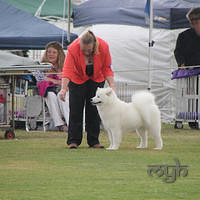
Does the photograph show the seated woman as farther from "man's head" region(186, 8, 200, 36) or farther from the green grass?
"man's head" region(186, 8, 200, 36)

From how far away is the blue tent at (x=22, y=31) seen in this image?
11469 mm

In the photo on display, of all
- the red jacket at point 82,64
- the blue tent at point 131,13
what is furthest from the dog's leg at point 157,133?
the blue tent at point 131,13

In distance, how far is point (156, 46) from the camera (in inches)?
563

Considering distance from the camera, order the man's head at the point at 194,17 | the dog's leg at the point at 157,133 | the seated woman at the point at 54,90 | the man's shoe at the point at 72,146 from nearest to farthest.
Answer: the dog's leg at the point at 157,133
the man's shoe at the point at 72,146
the seated woman at the point at 54,90
the man's head at the point at 194,17

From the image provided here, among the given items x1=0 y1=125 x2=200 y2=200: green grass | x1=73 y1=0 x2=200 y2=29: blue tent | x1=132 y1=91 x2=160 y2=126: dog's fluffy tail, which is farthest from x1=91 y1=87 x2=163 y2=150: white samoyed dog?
x1=73 y1=0 x2=200 y2=29: blue tent

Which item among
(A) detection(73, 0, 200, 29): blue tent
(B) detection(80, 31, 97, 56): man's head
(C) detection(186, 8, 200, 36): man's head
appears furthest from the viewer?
(A) detection(73, 0, 200, 29): blue tent

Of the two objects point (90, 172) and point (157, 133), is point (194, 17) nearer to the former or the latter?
point (157, 133)

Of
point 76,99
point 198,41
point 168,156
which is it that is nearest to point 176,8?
point 198,41

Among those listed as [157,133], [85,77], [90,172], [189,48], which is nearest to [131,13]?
[189,48]

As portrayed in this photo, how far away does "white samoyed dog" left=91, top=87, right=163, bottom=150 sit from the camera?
301 inches

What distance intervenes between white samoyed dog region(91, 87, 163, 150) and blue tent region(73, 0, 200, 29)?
4.87 meters

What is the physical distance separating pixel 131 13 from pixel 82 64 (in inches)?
221

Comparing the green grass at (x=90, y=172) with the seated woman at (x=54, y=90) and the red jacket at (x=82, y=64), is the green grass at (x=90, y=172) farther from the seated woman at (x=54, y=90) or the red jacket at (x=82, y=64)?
the seated woman at (x=54, y=90)

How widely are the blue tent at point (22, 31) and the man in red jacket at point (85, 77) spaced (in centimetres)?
353
